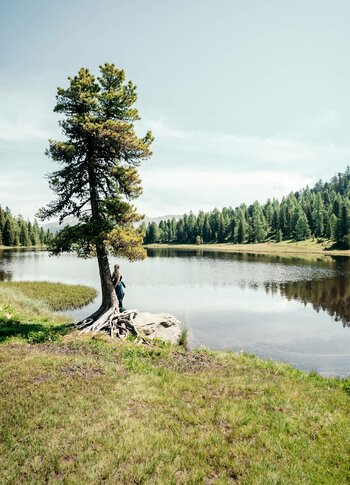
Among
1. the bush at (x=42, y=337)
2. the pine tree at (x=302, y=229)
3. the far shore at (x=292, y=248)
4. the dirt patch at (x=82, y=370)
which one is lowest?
the bush at (x=42, y=337)

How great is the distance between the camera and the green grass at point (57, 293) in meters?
33.1

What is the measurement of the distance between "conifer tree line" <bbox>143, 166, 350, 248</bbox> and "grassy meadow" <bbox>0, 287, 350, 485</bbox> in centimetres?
10974

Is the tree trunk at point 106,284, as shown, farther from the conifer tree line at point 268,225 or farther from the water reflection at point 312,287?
the conifer tree line at point 268,225

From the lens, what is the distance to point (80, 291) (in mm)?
38781

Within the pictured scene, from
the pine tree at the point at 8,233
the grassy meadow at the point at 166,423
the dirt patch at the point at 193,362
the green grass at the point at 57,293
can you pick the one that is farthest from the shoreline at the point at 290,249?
the grassy meadow at the point at 166,423

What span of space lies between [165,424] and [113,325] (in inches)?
431

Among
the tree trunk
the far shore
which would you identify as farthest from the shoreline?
the tree trunk

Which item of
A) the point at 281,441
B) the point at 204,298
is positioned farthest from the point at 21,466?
the point at 204,298

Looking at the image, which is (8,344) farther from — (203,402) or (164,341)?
(203,402)

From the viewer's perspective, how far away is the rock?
1912cm

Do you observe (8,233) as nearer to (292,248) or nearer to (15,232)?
(15,232)

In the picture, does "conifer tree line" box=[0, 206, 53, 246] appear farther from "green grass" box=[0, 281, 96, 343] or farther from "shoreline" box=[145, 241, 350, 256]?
"green grass" box=[0, 281, 96, 343]

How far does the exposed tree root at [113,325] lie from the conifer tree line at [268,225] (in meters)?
106

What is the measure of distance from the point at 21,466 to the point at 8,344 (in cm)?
968
